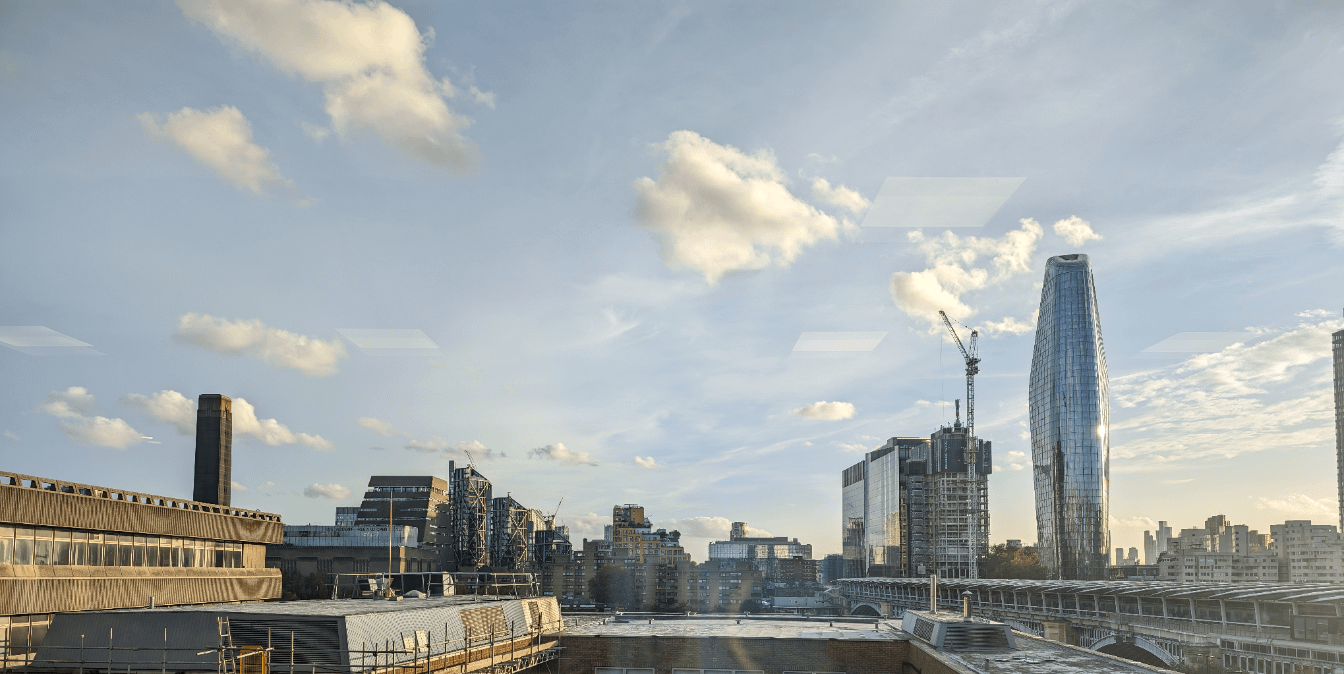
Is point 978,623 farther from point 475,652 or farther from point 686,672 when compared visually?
point 475,652

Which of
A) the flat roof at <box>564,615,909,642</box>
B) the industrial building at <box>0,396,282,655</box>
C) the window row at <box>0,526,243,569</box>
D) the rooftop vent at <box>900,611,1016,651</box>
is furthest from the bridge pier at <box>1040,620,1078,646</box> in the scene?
the window row at <box>0,526,243,569</box>

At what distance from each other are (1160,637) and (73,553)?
77441mm

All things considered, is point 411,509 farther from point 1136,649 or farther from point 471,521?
point 1136,649

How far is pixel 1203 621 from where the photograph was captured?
68.6 metres

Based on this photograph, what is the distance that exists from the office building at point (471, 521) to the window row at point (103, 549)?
95.7 metres

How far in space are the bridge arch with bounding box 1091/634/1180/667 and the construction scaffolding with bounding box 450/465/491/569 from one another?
94.9m

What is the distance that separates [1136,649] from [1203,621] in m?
22.2

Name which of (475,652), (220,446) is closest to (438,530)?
(220,446)

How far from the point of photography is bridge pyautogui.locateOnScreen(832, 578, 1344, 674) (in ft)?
192

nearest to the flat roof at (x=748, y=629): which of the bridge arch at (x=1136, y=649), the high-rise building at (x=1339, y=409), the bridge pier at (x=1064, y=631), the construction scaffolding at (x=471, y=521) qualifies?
the bridge arch at (x=1136, y=649)

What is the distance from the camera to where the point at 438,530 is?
639ft

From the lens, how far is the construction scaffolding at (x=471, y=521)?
147m

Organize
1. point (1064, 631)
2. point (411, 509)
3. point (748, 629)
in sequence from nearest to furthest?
point (748, 629)
point (1064, 631)
point (411, 509)

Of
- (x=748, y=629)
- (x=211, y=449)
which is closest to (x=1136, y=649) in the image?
(x=748, y=629)
